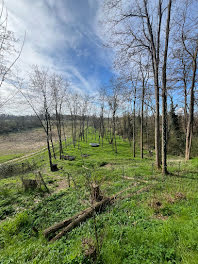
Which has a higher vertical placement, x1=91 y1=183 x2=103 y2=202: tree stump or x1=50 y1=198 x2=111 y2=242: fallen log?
x1=91 y1=183 x2=103 y2=202: tree stump

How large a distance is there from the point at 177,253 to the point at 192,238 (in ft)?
1.78

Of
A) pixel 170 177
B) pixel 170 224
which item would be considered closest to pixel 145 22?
pixel 170 177

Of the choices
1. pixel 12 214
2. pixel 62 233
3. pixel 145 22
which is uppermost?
pixel 145 22

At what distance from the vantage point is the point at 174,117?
83.6 ft

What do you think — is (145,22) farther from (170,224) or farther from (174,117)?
(174,117)

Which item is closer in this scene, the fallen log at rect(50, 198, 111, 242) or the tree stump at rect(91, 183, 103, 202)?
the fallen log at rect(50, 198, 111, 242)

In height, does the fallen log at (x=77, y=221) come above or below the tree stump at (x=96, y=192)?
below

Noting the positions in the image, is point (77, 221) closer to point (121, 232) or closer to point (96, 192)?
point (96, 192)

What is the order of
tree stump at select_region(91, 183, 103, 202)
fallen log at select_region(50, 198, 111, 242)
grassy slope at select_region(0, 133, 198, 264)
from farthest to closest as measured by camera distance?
tree stump at select_region(91, 183, 103, 202)
fallen log at select_region(50, 198, 111, 242)
grassy slope at select_region(0, 133, 198, 264)

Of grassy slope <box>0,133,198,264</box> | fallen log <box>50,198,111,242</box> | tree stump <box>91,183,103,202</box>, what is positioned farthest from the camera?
tree stump <box>91,183,103,202</box>

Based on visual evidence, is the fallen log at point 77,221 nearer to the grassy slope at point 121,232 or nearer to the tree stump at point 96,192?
the grassy slope at point 121,232

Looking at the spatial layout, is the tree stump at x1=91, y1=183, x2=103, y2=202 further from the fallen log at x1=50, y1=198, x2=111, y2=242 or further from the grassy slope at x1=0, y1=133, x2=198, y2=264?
the grassy slope at x1=0, y1=133, x2=198, y2=264

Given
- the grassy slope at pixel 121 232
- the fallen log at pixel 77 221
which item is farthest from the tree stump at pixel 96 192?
the grassy slope at pixel 121 232

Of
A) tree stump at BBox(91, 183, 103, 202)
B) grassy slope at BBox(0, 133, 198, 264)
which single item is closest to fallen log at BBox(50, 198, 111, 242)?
grassy slope at BBox(0, 133, 198, 264)
